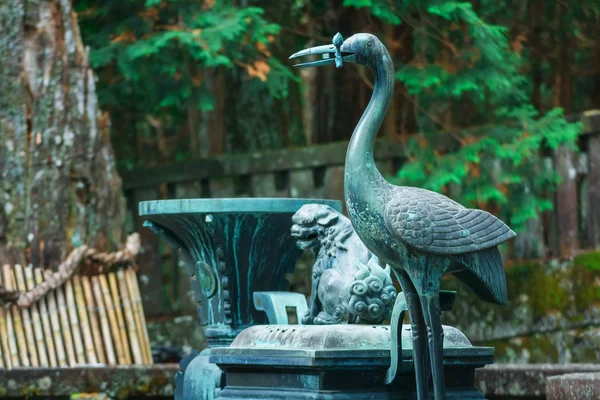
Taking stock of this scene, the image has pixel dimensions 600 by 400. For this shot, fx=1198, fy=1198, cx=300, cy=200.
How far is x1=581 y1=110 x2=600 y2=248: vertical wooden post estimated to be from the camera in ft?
32.6

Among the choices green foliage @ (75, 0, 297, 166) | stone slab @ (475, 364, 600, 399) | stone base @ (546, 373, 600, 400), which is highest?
green foliage @ (75, 0, 297, 166)

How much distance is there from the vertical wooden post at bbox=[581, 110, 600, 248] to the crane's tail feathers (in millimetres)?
4928

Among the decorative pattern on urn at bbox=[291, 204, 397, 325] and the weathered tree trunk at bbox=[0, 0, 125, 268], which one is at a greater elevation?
the weathered tree trunk at bbox=[0, 0, 125, 268]

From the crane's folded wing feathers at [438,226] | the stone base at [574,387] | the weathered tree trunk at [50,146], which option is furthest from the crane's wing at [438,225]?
the weathered tree trunk at [50,146]

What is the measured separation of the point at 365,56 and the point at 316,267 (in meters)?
1.31

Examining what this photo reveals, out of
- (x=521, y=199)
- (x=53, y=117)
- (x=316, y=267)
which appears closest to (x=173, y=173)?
(x=53, y=117)

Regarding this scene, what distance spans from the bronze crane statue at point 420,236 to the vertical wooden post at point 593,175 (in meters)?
4.94

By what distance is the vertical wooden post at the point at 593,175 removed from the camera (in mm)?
9938

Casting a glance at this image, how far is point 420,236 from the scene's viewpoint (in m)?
4.96

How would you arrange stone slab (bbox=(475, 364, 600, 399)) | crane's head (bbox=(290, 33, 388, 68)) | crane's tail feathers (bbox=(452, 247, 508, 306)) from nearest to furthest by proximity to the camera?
crane's tail feathers (bbox=(452, 247, 508, 306)) < crane's head (bbox=(290, 33, 388, 68)) < stone slab (bbox=(475, 364, 600, 399))

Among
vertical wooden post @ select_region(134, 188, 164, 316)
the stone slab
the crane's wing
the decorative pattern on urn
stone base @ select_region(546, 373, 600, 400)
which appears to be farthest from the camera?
vertical wooden post @ select_region(134, 188, 164, 316)

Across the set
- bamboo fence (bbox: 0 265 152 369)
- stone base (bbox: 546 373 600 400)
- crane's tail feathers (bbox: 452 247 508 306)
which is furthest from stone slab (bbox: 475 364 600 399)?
bamboo fence (bbox: 0 265 152 369)

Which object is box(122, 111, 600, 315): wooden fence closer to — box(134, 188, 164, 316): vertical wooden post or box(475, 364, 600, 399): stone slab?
box(134, 188, 164, 316): vertical wooden post

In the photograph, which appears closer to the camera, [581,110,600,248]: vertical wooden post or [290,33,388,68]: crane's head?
[290,33,388,68]: crane's head
